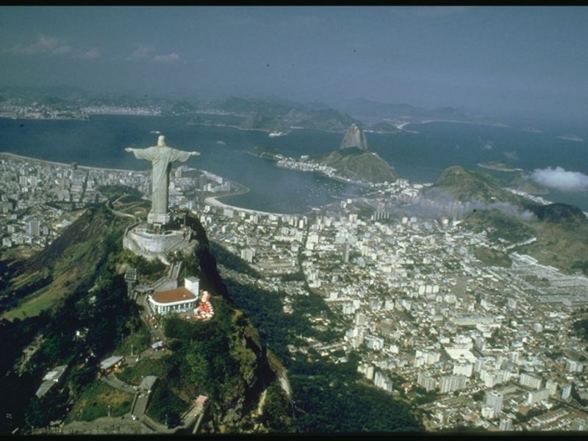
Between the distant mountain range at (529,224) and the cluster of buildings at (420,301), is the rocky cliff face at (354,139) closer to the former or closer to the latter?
the distant mountain range at (529,224)

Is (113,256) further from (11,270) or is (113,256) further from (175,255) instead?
(11,270)

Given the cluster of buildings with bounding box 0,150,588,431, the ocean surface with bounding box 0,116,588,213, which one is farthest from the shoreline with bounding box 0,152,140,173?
the cluster of buildings with bounding box 0,150,588,431

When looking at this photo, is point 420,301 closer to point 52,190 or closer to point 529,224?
point 529,224

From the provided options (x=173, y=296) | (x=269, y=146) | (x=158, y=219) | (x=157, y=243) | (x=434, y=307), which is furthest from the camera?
(x=269, y=146)

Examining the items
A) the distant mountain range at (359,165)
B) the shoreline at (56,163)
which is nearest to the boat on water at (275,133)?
the distant mountain range at (359,165)

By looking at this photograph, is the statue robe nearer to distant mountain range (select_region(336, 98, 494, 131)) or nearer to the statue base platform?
the statue base platform

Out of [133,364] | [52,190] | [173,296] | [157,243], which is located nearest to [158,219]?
[157,243]

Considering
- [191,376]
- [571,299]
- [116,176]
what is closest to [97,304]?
[191,376]
